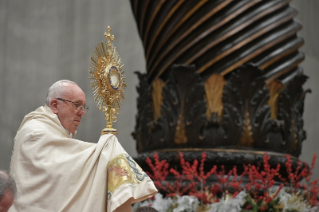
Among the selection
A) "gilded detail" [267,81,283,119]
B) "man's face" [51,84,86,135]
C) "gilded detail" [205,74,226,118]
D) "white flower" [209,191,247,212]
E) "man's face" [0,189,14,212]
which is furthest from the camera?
"gilded detail" [267,81,283,119]

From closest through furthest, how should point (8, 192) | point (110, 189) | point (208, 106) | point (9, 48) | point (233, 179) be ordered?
1. point (8, 192)
2. point (110, 189)
3. point (233, 179)
4. point (208, 106)
5. point (9, 48)

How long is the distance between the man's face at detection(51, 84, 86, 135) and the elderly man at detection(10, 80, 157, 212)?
0.78ft

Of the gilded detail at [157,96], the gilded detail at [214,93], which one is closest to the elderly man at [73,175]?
the gilded detail at [214,93]

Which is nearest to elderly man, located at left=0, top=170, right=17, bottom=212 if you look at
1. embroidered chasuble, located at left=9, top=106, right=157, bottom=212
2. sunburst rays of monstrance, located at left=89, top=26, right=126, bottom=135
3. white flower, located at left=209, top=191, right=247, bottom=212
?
embroidered chasuble, located at left=9, top=106, right=157, bottom=212

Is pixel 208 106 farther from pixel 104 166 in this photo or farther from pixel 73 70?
pixel 73 70

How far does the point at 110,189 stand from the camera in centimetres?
332

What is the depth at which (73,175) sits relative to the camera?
11.1 feet

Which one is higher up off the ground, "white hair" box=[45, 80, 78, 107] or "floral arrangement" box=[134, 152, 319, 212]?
"white hair" box=[45, 80, 78, 107]

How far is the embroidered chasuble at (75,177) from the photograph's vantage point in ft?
10.9

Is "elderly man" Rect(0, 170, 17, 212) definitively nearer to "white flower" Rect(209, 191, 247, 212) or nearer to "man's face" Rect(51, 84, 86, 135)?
"man's face" Rect(51, 84, 86, 135)

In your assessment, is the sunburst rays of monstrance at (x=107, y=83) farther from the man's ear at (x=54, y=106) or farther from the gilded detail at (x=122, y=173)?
the man's ear at (x=54, y=106)

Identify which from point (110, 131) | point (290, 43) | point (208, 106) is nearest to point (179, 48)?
point (208, 106)

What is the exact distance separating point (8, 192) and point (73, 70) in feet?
19.4

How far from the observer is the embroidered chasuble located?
3320 millimetres
